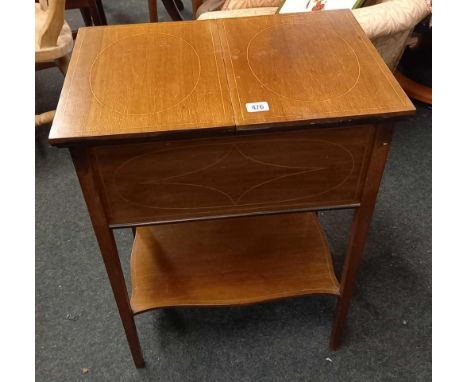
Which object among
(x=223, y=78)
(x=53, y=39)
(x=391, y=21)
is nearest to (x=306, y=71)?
(x=223, y=78)

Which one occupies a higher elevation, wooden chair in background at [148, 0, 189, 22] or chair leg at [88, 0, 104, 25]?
chair leg at [88, 0, 104, 25]

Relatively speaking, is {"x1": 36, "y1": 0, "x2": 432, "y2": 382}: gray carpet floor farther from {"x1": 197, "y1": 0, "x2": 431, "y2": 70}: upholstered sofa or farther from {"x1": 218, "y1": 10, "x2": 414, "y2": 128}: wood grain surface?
{"x1": 218, "y1": 10, "x2": 414, "y2": 128}: wood grain surface

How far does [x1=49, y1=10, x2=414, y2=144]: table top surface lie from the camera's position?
0.66 m

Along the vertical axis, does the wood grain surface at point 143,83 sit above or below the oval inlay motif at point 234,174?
above

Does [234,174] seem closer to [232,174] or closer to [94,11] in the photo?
[232,174]

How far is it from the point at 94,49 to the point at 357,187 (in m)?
0.53

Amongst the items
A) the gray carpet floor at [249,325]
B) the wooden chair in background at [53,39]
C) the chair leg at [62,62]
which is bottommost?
the gray carpet floor at [249,325]

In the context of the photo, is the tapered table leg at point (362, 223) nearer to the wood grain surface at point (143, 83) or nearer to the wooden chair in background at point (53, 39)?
the wood grain surface at point (143, 83)

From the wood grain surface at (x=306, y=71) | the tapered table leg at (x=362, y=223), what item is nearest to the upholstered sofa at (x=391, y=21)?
the wood grain surface at (x=306, y=71)

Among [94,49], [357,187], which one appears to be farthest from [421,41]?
[94,49]

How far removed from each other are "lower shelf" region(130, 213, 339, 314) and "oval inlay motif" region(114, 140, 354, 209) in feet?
1.02

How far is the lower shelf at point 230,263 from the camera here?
1009 mm

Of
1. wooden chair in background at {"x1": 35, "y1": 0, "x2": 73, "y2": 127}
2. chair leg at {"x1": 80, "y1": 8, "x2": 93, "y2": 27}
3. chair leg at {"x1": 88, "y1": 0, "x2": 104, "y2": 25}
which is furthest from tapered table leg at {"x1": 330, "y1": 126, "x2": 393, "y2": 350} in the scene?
chair leg at {"x1": 80, "y1": 8, "x2": 93, "y2": 27}

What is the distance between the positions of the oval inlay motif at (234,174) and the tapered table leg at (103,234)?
4 cm
